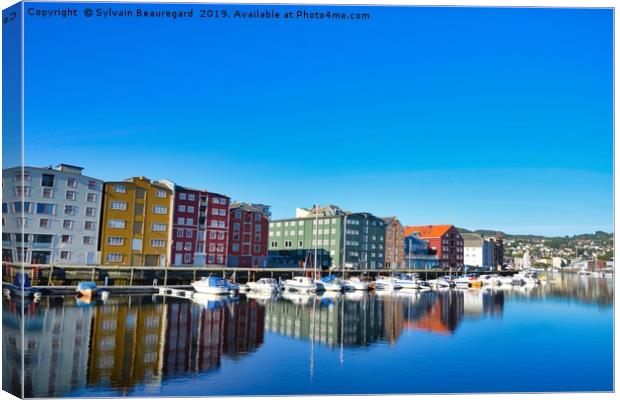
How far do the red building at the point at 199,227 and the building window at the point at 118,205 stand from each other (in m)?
4.67

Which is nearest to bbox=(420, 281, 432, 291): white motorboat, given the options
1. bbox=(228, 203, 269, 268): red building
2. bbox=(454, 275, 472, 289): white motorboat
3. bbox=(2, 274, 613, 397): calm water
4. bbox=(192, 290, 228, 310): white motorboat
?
bbox=(454, 275, 472, 289): white motorboat

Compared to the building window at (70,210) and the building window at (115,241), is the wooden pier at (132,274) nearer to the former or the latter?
the building window at (115,241)

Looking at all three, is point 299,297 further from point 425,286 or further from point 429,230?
point 429,230

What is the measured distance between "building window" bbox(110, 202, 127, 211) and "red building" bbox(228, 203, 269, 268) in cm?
1092

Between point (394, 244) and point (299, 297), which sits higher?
point (394, 244)

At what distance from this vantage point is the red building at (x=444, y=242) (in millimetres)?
65062

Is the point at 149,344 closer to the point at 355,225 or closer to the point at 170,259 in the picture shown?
the point at 170,259

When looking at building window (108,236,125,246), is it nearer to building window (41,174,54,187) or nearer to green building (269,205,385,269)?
building window (41,174,54,187)

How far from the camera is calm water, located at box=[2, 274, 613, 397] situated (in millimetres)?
12141

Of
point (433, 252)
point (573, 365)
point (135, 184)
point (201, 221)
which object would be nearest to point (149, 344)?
point (573, 365)

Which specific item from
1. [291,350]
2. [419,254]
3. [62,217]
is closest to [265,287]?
[62,217]

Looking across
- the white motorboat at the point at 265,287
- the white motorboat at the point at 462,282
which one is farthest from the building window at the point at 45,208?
the white motorboat at the point at 462,282

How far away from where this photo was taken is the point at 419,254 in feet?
213

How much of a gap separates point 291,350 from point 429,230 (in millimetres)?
52605
